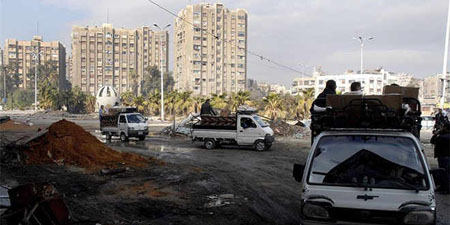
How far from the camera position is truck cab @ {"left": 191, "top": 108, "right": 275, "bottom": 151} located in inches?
727

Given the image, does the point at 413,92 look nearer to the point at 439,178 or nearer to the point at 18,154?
the point at 439,178

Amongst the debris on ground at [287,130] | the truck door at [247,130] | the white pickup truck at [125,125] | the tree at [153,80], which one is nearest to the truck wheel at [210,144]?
the truck door at [247,130]

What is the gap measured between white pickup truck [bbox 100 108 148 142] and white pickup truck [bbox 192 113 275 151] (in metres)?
5.35

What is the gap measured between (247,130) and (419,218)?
568 inches

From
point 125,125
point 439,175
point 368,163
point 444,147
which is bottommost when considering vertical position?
point 125,125

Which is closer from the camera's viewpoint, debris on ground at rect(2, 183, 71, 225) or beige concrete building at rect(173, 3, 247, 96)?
debris on ground at rect(2, 183, 71, 225)

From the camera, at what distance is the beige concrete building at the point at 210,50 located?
122 m

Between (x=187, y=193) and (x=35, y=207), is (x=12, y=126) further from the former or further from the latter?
(x=35, y=207)

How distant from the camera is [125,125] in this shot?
22953 mm

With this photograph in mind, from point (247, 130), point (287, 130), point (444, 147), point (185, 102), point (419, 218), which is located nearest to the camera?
point (419, 218)

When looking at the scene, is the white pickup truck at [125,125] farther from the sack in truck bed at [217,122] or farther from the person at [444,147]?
the person at [444,147]

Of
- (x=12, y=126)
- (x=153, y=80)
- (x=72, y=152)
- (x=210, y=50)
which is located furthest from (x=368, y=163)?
(x=210, y=50)

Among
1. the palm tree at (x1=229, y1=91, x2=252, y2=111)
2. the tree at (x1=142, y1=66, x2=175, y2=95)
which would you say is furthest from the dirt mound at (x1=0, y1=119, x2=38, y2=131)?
the tree at (x1=142, y1=66, x2=175, y2=95)

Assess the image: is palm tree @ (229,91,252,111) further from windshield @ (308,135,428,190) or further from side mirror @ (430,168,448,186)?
side mirror @ (430,168,448,186)
